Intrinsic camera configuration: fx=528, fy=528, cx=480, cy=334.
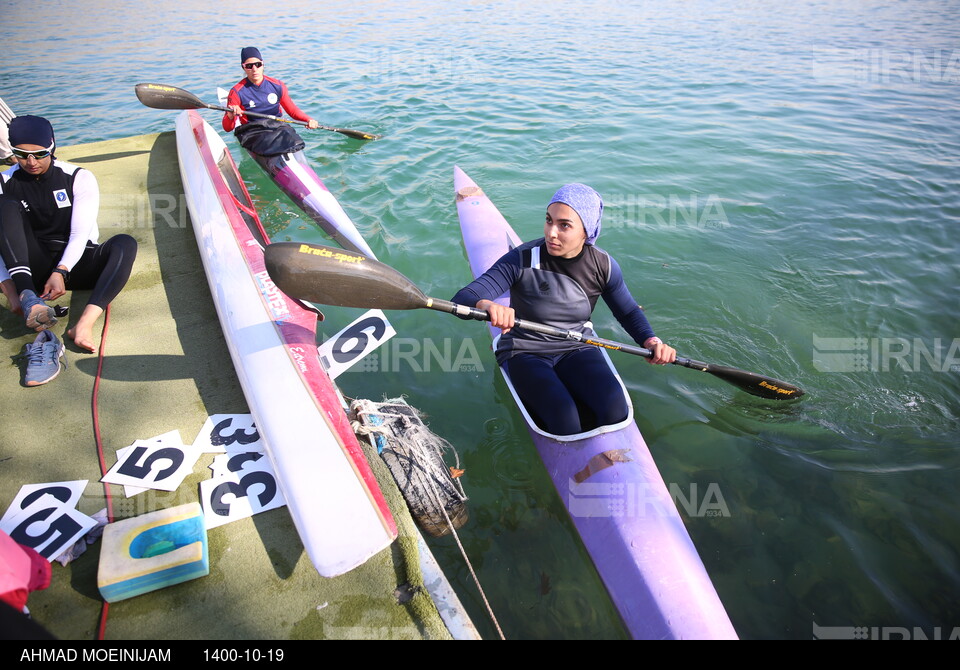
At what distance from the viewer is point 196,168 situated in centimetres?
564

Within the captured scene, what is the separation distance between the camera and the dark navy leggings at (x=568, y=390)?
3.19 metres

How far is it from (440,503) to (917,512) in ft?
9.91

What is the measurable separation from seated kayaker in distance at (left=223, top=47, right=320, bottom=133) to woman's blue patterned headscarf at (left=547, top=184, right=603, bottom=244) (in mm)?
5485

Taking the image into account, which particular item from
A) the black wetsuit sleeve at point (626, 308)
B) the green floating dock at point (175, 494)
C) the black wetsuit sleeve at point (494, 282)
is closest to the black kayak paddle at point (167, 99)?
the green floating dock at point (175, 494)

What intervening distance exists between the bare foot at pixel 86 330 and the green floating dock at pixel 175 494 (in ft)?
0.26

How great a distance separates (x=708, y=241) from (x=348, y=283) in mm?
4588

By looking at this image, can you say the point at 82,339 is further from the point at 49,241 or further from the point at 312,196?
the point at 312,196

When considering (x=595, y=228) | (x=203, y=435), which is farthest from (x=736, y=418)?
(x=203, y=435)

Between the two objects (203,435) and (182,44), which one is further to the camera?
(182,44)

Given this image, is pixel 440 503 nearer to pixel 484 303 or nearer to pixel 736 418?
pixel 484 303

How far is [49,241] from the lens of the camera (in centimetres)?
398

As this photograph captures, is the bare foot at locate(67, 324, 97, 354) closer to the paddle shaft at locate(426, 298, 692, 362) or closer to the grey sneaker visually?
the grey sneaker

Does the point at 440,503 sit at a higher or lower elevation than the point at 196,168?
lower

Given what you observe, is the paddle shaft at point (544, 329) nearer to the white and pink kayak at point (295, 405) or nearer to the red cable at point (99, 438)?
the white and pink kayak at point (295, 405)
